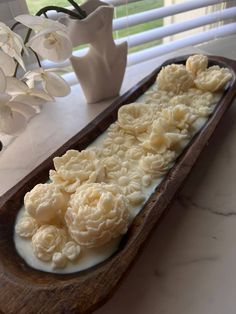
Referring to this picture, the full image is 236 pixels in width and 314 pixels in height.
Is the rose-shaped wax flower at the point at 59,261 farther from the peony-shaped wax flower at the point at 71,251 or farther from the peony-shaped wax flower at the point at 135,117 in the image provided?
the peony-shaped wax flower at the point at 135,117

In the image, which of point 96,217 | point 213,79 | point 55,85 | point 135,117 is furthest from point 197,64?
point 96,217

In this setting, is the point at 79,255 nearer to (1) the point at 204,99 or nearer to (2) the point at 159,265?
(2) the point at 159,265

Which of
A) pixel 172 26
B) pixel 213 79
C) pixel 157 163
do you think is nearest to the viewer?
pixel 157 163

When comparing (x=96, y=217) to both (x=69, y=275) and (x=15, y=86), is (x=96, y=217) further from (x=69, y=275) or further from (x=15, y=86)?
(x=15, y=86)

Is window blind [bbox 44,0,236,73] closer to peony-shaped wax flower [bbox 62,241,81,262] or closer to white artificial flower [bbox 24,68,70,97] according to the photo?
white artificial flower [bbox 24,68,70,97]

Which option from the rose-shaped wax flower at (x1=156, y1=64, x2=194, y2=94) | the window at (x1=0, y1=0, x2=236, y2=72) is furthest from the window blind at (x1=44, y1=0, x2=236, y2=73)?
the rose-shaped wax flower at (x1=156, y1=64, x2=194, y2=94)

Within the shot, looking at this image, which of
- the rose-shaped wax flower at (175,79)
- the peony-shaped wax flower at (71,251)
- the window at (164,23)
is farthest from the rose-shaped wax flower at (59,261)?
the window at (164,23)
